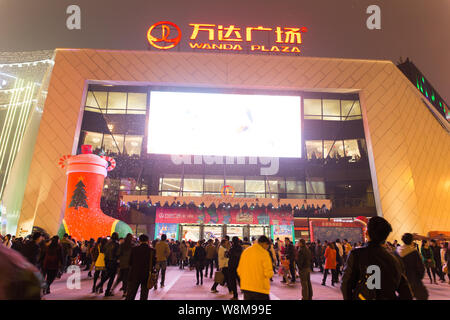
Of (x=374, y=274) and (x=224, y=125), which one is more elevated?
(x=224, y=125)

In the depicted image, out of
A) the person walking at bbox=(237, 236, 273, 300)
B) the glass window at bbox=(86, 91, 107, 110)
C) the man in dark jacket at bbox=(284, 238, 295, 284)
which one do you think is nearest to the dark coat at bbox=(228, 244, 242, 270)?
the person walking at bbox=(237, 236, 273, 300)

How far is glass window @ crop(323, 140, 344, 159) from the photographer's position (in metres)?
26.0

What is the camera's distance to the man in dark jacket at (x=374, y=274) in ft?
8.84

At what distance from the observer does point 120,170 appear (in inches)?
983

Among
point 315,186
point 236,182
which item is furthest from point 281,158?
point 236,182

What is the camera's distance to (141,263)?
6129 millimetres

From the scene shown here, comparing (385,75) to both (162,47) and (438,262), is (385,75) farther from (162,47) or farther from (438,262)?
(162,47)

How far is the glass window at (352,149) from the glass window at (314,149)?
220cm

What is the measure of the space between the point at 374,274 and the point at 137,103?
2620 centimetres

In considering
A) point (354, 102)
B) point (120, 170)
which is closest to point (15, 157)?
point (120, 170)

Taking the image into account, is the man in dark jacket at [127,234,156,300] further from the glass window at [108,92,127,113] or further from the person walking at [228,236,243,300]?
the glass window at [108,92,127,113]

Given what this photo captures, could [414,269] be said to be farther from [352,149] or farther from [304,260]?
[352,149]

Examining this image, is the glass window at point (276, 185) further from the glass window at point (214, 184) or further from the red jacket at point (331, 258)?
the red jacket at point (331, 258)

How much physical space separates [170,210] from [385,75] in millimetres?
20246
